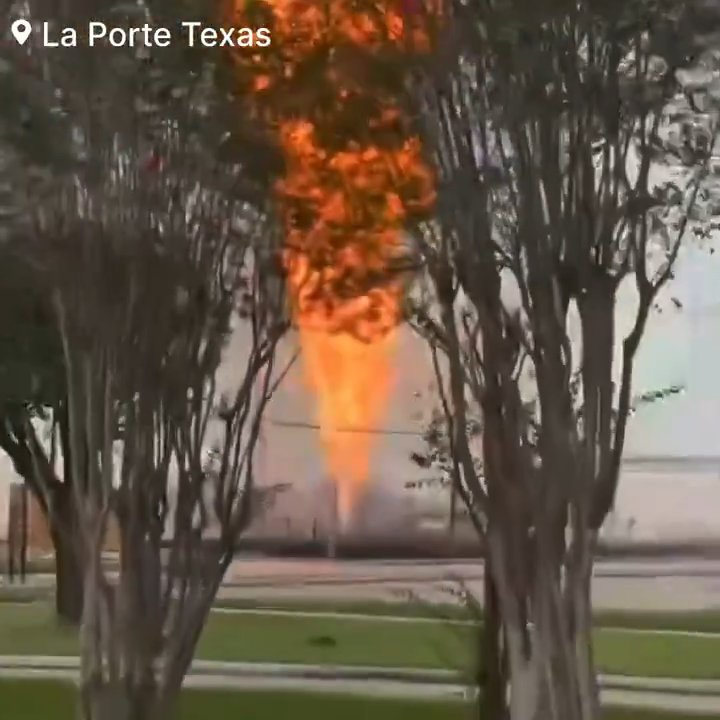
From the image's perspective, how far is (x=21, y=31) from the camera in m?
2.45

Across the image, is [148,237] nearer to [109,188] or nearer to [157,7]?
[109,188]

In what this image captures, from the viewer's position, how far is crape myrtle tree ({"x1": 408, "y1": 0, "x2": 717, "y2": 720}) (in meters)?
2.25

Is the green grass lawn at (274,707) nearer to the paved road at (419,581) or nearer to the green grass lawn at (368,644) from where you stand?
the green grass lawn at (368,644)

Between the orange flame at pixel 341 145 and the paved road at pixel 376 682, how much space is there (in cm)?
121

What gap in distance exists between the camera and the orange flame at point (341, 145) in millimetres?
2322

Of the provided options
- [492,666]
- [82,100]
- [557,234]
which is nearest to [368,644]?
[492,666]

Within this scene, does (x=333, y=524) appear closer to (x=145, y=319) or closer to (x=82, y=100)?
(x=145, y=319)

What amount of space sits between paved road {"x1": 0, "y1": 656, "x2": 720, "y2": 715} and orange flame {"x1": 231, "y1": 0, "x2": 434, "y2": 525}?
3.98 ft

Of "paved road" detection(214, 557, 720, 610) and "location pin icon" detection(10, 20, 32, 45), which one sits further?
"paved road" detection(214, 557, 720, 610)

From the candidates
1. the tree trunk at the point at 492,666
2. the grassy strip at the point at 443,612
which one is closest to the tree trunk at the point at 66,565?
the grassy strip at the point at 443,612

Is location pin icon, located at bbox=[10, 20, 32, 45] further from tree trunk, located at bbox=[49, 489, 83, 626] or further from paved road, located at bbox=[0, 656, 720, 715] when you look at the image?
paved road, located at bbox=[0, 656, 720, 715]

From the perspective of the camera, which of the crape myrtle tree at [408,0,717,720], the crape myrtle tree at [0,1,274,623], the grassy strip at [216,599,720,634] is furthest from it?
the grassy strip at [216,599,720,634]

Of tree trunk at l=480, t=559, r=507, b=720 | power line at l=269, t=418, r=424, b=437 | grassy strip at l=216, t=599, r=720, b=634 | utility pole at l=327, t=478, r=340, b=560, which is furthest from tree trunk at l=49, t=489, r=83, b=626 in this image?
tree trunk at l=480, t=559, r=507, b=720

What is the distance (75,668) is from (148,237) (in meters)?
1.36
